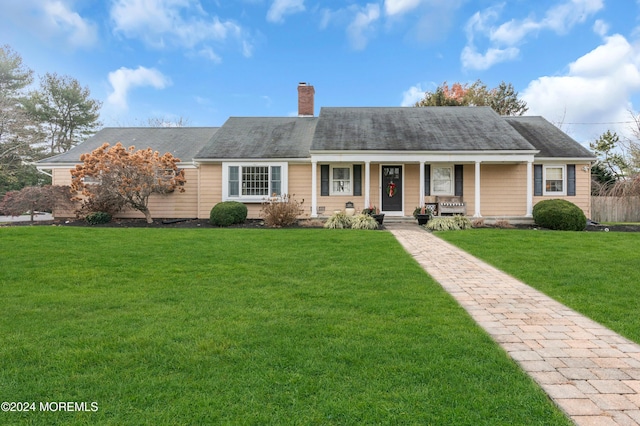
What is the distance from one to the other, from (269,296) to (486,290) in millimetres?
3209

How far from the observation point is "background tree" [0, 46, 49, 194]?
24.4 m

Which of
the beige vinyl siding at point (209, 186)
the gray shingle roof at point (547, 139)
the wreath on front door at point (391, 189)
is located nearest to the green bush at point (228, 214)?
the beige vinyl siding at point (209, 186)

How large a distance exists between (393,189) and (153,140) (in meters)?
12.2

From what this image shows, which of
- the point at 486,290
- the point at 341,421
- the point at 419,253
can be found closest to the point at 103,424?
the point at 341,421

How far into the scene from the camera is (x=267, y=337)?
11.2ft

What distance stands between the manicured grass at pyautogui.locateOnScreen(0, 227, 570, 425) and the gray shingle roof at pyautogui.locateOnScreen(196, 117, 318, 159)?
980cm

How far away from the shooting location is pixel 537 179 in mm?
15383

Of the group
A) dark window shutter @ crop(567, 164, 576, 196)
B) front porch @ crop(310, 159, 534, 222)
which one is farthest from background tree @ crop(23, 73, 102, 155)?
dark window shutter @ crop(567, 164, 576, 196)

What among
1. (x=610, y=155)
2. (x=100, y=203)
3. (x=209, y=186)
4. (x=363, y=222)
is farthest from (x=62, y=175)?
(x=610, y=155)

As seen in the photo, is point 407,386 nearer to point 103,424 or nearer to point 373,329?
point 373,329

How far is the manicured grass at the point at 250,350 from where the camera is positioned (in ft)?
7.52

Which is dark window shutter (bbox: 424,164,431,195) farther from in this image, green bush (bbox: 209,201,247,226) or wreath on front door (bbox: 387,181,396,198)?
green bush (bbox: 209,201,247,226)

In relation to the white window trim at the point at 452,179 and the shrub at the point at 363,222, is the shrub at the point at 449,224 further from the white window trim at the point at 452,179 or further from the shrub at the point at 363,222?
the white window trim at the point at 452,179

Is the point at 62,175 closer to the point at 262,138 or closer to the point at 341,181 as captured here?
the point at 262,138
